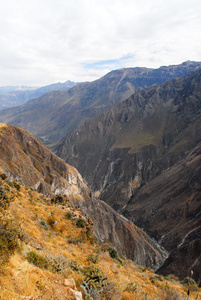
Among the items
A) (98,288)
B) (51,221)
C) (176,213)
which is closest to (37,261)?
(98,288)

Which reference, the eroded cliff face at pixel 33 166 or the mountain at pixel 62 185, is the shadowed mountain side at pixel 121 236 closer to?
the mountain at pixel 62 185

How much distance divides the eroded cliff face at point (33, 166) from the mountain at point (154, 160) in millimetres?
40645

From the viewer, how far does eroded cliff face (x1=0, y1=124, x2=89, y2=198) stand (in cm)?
5406

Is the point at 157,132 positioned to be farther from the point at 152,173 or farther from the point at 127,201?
the point at 127,201

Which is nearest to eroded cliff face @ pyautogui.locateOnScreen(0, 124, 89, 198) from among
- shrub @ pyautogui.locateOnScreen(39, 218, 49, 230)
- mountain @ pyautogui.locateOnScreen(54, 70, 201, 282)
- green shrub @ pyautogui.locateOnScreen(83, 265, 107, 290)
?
shrub @ pyautogui.locateOnScreen(39, 218, 49, 230)

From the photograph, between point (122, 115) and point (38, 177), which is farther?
point (122, 115)

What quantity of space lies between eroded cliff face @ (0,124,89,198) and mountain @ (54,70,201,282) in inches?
1600

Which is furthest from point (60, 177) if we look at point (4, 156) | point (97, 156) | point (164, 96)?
point (164, 96)

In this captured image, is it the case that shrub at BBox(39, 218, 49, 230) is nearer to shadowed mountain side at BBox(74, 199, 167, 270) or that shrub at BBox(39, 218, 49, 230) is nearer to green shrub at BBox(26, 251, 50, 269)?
green shrub at BBox(26, 251, 50, 269)

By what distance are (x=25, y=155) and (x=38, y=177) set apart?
333 inches

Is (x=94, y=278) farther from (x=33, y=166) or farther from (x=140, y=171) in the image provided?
(x=140, y=171)

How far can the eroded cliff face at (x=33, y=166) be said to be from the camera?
54.1 m

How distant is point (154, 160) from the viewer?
464 feet

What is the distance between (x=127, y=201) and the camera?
387ft
